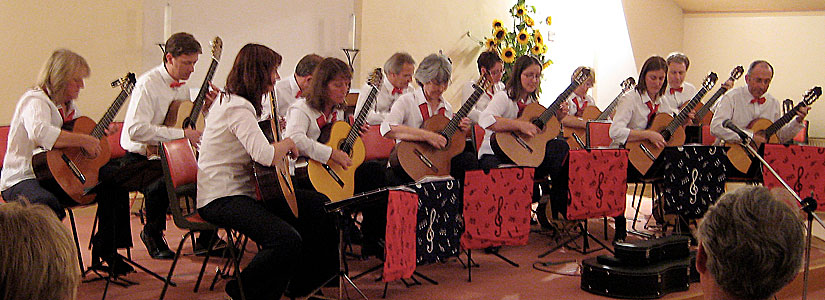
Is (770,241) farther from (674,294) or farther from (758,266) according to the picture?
(674,294)

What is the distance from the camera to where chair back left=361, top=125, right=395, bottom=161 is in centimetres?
534

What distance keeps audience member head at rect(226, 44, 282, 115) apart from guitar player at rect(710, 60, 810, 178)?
12.6ft

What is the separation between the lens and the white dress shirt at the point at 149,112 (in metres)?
4.54

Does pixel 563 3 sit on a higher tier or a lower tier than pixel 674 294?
higher

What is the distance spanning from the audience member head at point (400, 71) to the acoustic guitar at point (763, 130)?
2526 millimetres

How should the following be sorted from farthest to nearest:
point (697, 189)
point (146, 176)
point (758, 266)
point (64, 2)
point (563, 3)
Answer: point (563, 3) < point (64, 2) < point (697, 189) < point (146, 176) < point (758, 266)

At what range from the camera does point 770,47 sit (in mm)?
9742

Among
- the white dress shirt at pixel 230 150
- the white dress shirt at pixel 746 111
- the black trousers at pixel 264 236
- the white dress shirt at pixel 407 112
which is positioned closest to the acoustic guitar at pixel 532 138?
the white dress shirt at pixel 407 112

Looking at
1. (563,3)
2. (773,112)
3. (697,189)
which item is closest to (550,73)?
(563,3)

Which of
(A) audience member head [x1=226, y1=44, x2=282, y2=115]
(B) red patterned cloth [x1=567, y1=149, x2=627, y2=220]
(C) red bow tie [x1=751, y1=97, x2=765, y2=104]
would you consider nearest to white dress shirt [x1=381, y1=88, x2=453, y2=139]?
(B) red patterned cloth [x1=567, y1=149, x2=627, y2=220]

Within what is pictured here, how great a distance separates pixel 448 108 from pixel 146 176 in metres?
2.09

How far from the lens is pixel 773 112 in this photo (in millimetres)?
6328

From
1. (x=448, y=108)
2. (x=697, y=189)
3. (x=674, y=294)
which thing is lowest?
(x=674, y=294)

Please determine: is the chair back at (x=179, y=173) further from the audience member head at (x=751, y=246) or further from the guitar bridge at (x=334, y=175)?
the audience member head at (x=751, y=246)
